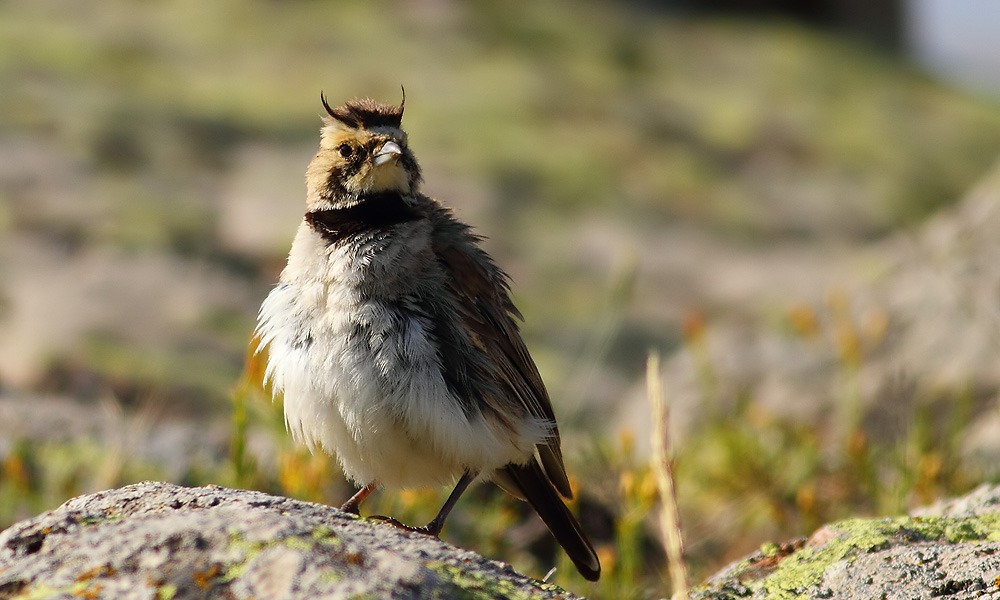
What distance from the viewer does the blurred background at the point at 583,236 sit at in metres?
5.96

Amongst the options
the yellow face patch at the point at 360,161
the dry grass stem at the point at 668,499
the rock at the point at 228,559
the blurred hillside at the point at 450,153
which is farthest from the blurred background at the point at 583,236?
the dry grass stem at the point at 668,499

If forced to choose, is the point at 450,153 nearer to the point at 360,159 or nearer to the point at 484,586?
the point at 360,159

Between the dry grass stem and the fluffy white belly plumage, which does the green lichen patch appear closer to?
the dry grass stem

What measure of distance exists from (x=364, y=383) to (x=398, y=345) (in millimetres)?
195

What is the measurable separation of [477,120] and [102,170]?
15.0 ft

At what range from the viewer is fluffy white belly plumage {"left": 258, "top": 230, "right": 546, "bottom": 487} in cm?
395

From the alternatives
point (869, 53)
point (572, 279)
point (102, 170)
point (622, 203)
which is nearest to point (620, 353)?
point (572, 279)

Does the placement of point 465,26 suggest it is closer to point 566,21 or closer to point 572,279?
point 566,21

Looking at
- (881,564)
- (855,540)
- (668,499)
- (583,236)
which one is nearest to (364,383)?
(855,540)

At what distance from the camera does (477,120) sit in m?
13.1

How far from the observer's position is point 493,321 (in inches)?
176

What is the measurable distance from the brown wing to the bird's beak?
0.34 m

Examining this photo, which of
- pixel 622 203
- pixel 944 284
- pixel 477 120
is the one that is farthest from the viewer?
pixel 477 120

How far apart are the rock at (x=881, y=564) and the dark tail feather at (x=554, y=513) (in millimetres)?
1141
